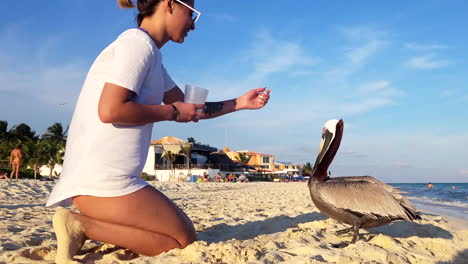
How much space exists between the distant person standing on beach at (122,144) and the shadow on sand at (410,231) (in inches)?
117

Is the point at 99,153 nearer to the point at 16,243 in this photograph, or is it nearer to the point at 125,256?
the point at 125,256

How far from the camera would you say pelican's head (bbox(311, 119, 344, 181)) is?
3742 millimetres

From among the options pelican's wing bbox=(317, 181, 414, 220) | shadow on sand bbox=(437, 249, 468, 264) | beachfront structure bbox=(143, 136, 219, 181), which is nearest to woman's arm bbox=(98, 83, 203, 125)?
pelican's wing bbox=(317, 181, 414, 220)

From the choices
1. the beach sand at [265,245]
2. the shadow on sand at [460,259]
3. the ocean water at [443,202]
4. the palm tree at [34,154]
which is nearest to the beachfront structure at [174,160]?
the palm tree at [34,154]

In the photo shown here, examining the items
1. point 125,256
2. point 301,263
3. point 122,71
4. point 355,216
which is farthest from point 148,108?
point 355,216

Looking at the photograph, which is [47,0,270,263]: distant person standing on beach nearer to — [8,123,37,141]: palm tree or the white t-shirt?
the white t-shirt

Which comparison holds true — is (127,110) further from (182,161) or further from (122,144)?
(182,161)

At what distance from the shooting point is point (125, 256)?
2.59m

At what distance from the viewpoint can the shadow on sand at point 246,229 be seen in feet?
12.0

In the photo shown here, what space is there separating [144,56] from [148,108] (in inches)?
11.7

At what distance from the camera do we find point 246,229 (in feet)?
13.6

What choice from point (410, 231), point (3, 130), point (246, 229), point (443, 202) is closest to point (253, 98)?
point (246, 229)

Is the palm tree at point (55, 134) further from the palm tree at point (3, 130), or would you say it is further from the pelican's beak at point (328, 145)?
the pelican's beak at point (328, 145)

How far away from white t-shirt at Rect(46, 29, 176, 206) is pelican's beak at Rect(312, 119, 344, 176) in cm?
206
